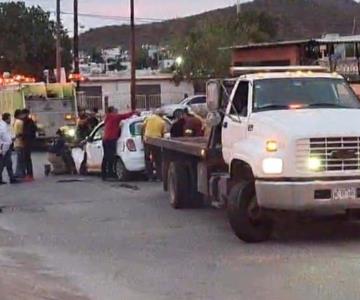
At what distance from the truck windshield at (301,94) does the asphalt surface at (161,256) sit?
67.0 inches

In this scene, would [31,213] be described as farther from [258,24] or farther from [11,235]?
[258,24]

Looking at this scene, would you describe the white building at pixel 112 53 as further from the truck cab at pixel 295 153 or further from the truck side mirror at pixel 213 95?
the truck cab at pixel 295 153

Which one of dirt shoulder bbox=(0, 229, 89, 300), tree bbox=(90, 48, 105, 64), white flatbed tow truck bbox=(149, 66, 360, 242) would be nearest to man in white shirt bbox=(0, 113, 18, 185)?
white flatbed tow truck bbox=(149, 66, 360, 242)

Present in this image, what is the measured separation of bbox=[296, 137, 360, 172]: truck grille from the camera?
11.2m

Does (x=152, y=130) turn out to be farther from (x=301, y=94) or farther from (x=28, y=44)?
(x=28, y=44)

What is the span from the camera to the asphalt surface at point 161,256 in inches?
356

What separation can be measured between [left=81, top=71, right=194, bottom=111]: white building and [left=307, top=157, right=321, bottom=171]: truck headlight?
5582 centimetres

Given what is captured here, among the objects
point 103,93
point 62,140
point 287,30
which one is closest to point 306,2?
point 287,30

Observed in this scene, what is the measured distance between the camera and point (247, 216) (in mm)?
11789

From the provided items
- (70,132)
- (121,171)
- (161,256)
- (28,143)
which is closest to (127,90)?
(70,132)

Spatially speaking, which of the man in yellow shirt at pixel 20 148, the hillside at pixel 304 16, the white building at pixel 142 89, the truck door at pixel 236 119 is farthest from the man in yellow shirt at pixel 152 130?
the hillside at pixel 304 16

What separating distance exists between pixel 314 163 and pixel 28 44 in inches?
2463

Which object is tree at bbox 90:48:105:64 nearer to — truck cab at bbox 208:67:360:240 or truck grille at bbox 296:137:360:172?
truck cab at bbox 208:67:360:240

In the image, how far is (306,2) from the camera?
4774 inches
